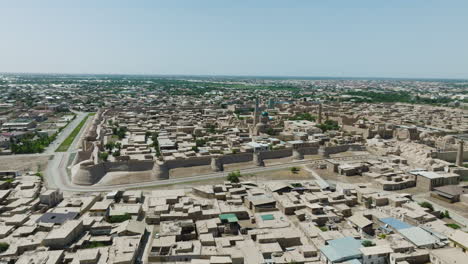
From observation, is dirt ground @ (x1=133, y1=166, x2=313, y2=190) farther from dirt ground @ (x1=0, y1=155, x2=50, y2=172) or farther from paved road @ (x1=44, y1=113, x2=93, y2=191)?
dirt ground @ (x1=0, y1=155, x2=50, y2=172)

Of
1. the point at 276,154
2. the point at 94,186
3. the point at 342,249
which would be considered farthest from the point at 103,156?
the point at 342,249

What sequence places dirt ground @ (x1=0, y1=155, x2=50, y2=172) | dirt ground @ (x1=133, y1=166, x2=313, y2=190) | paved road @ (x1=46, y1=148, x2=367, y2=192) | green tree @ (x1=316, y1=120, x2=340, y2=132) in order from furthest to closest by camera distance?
green tree @ (x1=316, y1=120, x2=340, y2=132) < dirt ground @ (x1=0, y1=155, x2=50, y2=172) < dirt ground @ (x1=133, y1=166, x2=313, y2=190) < paved road @ (x1=46, y1=148, x2=367, y2=192)

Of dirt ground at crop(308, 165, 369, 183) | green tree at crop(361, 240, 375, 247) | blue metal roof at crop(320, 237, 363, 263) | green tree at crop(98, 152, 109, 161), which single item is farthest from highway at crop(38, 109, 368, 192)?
green tree at crop(361, 240, 375, 247)

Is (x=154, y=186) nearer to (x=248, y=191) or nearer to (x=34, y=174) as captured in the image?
(x=248, y=191)

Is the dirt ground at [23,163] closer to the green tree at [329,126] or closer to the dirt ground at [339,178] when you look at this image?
the dirt ground at [339,178]

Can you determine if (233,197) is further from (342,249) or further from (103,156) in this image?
(103,156)

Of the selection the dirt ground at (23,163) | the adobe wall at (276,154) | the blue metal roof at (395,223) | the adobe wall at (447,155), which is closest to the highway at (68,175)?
the dirt ground at (23,163)
